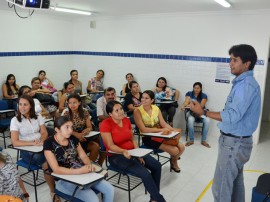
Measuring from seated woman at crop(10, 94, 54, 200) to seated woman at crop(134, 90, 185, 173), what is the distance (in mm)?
1277

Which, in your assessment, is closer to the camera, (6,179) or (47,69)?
(6,179)

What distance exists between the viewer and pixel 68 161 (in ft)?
8.86

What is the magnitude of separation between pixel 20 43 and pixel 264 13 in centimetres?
547

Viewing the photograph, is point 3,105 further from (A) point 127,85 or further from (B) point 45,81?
(A) point 127,85

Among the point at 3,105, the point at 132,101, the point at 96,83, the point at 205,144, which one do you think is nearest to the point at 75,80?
the point at 96,83

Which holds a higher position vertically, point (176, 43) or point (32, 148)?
point (176, 43)

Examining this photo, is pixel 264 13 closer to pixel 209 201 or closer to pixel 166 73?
pixel 166 73

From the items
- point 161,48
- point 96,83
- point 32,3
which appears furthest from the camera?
point 96,83

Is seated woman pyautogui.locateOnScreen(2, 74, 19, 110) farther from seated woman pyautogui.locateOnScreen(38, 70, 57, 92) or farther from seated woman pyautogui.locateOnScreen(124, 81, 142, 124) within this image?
seated woman pyautogui.locateOnScreen(124, 81, 142, 124)

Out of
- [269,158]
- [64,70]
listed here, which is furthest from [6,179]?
[64,70]

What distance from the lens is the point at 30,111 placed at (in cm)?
341

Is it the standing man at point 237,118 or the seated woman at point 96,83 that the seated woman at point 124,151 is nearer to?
the standing man at point 237,118

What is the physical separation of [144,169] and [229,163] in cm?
95

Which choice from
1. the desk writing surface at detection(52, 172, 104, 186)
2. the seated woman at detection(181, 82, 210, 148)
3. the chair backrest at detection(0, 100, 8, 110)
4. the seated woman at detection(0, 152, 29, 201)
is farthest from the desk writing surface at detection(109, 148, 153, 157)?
the chair backrest at detection(0, 100, 8, 110)
